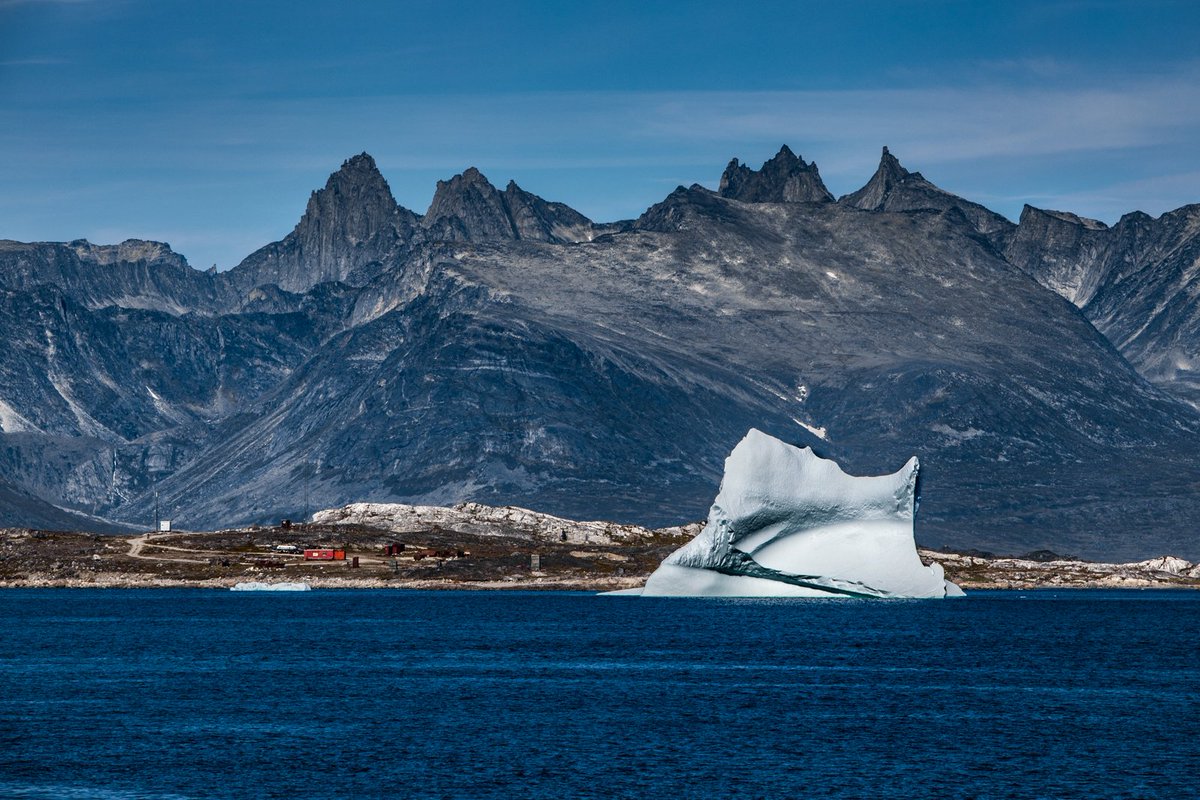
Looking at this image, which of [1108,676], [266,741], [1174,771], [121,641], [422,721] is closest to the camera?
[1174,771]

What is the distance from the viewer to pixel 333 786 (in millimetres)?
96938

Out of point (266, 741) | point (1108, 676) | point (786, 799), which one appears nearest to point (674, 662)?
point (1108, 676)

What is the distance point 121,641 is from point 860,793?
358 feet

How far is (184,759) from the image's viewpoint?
344 ft

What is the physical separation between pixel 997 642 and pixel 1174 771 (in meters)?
90.9

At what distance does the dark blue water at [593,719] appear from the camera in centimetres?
9881

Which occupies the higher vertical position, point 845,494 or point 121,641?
point 845,494

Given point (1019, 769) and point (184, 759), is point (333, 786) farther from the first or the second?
point (1019, 769)

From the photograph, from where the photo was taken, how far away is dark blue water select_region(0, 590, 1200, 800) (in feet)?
324

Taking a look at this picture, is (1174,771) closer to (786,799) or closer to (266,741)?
(786,799)

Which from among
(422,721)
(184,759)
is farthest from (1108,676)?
(184,759)

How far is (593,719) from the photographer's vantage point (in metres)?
124

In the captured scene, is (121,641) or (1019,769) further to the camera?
(121,641)

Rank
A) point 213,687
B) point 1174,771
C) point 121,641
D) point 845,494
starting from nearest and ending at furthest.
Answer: point 1174,771 → point 213,687 → point 121,641 → point 845,494
